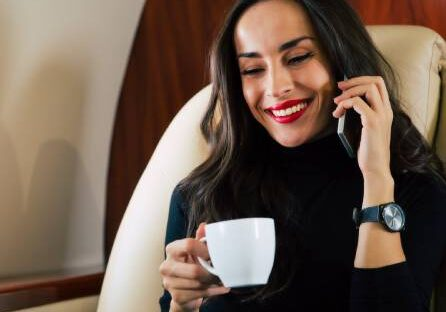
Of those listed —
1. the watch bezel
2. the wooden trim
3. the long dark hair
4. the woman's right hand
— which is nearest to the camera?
the woman's right hand

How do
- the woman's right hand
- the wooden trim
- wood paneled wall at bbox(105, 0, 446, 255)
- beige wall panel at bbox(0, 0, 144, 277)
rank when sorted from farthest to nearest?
1. wood paneled wall at bbox(105, 0, 446, 255)
2. beige wall panel at bbox(0, 0, 144, 277)
3. the wooden trim
4. the woman's right hand

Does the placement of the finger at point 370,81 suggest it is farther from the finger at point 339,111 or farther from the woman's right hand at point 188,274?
the woman's right hand at point 188,274

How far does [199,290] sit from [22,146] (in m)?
0.78

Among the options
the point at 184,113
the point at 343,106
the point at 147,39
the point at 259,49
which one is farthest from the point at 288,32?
the point at 147,39

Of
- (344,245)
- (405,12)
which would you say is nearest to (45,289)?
(344,245)

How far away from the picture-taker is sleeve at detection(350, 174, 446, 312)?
0.93m

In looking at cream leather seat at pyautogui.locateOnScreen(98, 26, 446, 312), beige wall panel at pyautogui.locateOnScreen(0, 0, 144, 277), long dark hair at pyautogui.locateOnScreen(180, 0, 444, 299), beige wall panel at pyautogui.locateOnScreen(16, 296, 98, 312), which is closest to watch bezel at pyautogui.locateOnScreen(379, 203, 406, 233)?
long dark hair at pyautogui.locateOnScreen(180, 0, 444, 299)

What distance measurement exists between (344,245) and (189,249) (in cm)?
31

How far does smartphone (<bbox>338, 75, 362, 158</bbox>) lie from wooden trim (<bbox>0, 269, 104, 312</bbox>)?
1.95 feet

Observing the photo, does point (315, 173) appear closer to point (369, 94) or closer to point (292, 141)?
point (292, 141)

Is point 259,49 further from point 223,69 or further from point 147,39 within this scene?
point 147,39

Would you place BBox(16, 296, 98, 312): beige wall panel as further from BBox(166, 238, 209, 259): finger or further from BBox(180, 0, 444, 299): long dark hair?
BBox(166, 238, 209, 259): finger

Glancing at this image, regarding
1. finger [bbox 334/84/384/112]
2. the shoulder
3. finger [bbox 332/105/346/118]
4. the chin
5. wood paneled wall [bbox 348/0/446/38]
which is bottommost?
the shoulder

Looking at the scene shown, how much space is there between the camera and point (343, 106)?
103 cm
